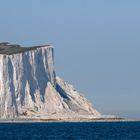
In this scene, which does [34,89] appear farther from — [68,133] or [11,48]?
[68,133]

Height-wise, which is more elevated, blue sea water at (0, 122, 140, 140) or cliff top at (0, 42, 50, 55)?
cliff top at (0, 42, 50, 55)

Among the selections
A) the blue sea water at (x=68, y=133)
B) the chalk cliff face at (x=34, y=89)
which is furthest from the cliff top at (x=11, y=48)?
the blue sea water at (x=68, y=133)

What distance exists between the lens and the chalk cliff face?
14588 cm

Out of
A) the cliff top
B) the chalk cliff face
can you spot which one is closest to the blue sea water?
the chalk cliff face

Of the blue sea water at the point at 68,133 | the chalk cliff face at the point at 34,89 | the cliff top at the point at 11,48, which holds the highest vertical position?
the cliff top at the point at 11,48

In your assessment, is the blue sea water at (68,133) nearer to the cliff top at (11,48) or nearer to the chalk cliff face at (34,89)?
the chalk cliff face at (34,89)

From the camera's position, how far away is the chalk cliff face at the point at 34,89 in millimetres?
145875

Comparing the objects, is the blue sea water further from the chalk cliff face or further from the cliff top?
the cliff top

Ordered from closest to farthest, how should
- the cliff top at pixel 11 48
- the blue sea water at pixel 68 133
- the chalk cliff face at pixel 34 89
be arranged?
the blue sea water at pixel 68 133, the chalk cliff face at pixel 34 89, the cliff top at pixel 11 48

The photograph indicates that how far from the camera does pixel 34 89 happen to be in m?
152

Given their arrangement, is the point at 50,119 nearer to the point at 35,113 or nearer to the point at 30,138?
the point at 35,113

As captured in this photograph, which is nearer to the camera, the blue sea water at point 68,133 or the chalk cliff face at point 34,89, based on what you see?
the blue sea water at point 68,133

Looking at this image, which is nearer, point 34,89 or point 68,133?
point 68,133

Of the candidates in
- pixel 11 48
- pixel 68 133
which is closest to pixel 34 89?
pixel 11 48
